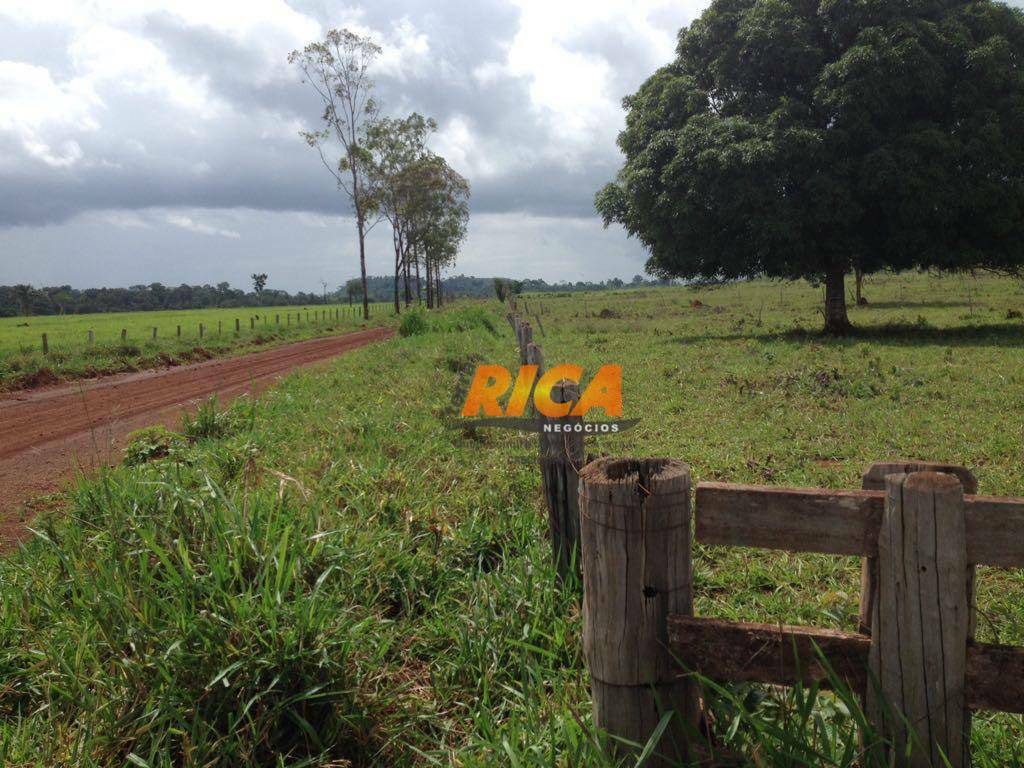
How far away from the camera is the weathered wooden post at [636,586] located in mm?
1854

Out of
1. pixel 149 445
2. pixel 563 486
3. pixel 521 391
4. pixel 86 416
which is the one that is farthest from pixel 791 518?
pixel 86 416

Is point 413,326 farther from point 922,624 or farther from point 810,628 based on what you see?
point 922,624

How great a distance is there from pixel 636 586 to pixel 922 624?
71 centimetres

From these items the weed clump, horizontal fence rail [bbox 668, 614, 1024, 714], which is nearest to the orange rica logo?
the weed clump

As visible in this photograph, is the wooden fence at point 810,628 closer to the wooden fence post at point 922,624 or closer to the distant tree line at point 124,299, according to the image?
the wooden fence post at point 922,624

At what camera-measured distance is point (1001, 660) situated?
5.46 ft

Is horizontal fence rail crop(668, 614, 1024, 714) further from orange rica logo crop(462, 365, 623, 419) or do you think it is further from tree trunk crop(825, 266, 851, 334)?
tree trunk crop(825, 266, 851, 334)

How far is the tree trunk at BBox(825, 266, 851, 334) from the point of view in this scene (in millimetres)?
17906

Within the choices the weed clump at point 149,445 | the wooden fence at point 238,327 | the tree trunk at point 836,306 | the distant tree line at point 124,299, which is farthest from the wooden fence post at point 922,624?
the distant tree line at point 124,299

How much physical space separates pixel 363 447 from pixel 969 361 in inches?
443

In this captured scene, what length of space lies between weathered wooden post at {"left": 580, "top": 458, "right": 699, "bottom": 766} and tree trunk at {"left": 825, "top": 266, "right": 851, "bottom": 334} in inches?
712

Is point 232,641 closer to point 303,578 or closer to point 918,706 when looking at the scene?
point 303,578

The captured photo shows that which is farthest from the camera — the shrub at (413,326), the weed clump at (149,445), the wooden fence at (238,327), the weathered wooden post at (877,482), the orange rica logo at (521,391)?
the shrub at (413,326)

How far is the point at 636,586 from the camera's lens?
6.15 feet
